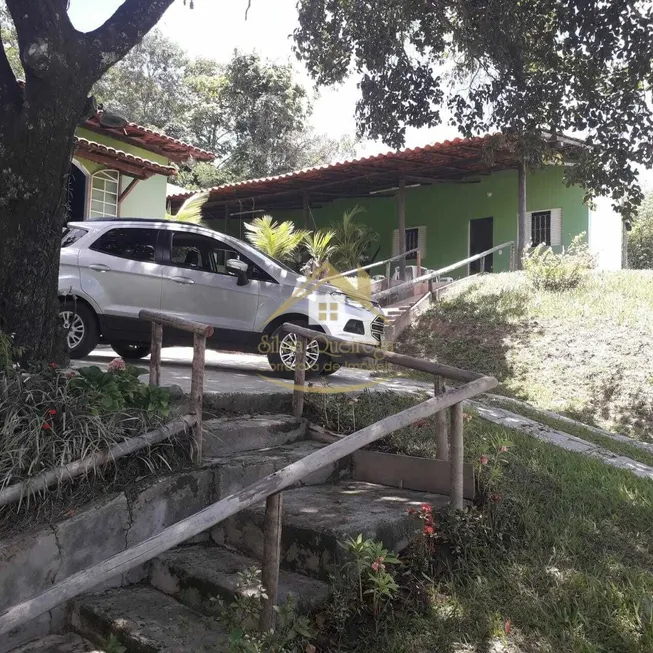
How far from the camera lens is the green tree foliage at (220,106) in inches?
975

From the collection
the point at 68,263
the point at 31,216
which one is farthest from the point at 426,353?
the point at 31,216

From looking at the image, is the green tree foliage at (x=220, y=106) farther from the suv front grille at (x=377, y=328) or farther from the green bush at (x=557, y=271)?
the suv front grille at (x=377, y=328)

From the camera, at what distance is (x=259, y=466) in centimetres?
399

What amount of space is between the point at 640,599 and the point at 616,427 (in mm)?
5173

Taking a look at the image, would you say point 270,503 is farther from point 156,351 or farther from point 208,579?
point 156,351

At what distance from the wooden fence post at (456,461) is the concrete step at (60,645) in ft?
6.57

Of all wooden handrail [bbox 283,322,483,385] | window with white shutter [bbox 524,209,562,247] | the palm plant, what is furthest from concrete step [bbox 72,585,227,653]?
window with white shutter [bbox 524,209,562,247]

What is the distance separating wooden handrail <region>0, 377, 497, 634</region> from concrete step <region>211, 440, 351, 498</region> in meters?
1.01

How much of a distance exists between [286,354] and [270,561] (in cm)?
441

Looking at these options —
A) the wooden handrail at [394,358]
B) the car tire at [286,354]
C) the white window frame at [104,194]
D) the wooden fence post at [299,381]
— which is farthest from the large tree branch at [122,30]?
the white window frame at [104,194]

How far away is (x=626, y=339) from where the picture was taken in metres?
9.41

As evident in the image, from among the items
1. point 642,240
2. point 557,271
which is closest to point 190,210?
point 557,271

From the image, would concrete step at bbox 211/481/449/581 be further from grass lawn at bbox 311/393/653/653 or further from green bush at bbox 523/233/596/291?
green bush at bbox 523/233/596/291

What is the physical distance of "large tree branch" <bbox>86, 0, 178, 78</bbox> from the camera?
4523 mm
